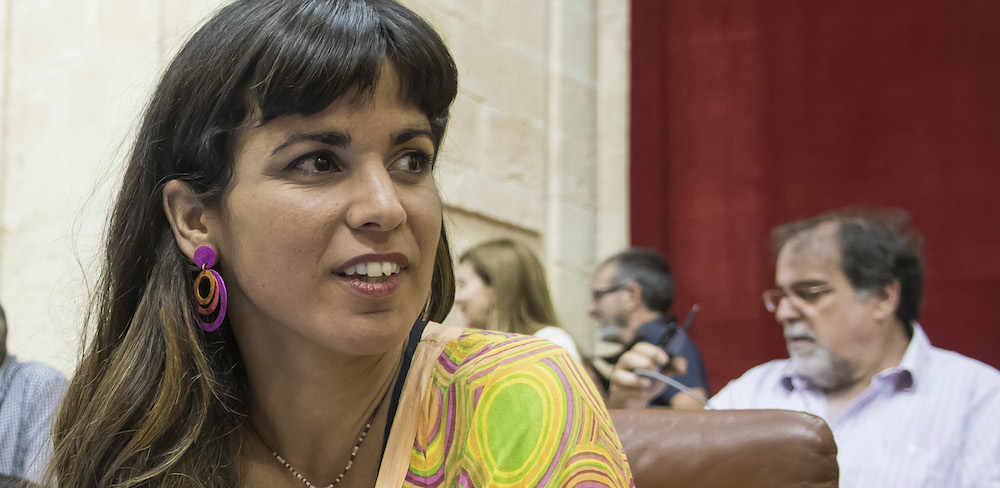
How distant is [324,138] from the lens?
1.30 m

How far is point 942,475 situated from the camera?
281 cm

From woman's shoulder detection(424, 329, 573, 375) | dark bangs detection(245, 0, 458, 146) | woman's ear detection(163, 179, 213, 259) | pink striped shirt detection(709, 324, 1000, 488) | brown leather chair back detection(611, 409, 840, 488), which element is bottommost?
pink striped shirt detection(709, 324, 1000, 488)

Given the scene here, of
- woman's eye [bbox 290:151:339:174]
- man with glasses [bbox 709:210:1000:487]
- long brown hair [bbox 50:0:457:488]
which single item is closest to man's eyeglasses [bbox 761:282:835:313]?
man with glasses [bbox 709:210:1000:487]

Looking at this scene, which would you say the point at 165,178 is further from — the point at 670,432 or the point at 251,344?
the point at 670,432

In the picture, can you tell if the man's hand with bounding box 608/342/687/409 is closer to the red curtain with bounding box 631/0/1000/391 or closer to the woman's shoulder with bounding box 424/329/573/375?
the red curtain with bounding box 631/0/1000/391

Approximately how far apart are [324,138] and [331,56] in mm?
103

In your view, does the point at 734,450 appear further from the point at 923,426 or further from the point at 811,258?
the point at 811,258

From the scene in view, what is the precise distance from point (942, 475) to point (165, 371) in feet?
7.26

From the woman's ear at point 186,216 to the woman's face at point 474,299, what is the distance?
8.31ft

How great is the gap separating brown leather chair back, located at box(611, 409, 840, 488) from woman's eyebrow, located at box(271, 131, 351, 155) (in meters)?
0.69

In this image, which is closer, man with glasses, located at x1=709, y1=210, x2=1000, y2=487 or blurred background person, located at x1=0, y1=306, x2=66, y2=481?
blurred background person, located at x1=0, y1=306, x2=66, y2=481

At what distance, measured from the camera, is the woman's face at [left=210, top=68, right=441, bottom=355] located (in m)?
1.29

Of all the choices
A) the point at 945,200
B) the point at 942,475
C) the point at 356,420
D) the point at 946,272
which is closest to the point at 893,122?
the point at 945,200

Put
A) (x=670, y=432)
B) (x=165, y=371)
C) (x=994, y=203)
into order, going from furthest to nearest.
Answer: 1. (x=994, y=203)
2. (x=670, y=432)
3. (x=165, y=371)
